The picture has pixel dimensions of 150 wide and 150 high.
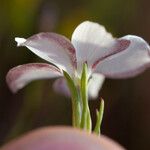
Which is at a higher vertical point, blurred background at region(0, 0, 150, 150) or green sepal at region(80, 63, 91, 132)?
green sepal at region(80, 63, 91, 132)

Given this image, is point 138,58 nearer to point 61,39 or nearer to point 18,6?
point 61,39

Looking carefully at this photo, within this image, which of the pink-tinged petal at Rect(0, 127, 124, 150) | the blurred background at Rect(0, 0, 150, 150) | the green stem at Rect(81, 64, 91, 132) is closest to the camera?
the pink-tinged petal at Rect(0, 127, 124, 150)

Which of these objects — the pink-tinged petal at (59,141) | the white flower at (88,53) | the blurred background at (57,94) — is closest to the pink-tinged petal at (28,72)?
the white flower at (88,53)

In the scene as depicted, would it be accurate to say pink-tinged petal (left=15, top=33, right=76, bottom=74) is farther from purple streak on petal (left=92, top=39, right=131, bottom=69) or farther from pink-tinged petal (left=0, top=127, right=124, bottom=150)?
pink-tinged petal (left=0, top=127, right=124, bottom=150)

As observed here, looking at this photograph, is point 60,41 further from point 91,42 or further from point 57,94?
point 57,94

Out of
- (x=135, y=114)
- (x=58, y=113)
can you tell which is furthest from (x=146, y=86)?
(x=58, y=113)

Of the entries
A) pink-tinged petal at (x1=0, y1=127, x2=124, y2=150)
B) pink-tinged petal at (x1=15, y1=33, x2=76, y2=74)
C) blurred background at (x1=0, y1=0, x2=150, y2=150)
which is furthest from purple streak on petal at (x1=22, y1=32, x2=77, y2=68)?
blurred background at (x1=0, y1=0, x2=150, y2=150)

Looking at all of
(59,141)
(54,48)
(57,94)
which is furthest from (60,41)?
(57,94)
